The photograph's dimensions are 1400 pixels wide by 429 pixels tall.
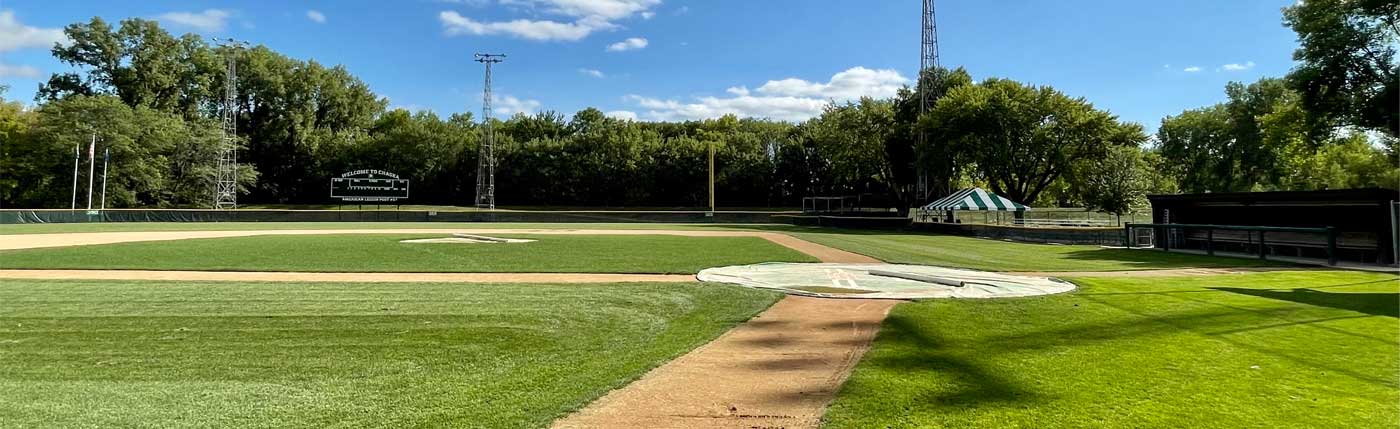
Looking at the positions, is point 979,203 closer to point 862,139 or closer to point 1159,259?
point 1159,259

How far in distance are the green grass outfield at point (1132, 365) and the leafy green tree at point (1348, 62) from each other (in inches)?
1002

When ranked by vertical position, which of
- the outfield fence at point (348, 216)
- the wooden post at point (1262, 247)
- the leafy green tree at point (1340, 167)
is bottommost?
the wooden post at point (1262, 247)

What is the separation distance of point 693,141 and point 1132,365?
69.4m

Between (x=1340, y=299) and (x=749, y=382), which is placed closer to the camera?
(x=749, y=382)

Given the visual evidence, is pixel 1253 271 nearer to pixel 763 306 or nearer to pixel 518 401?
pixel 763 306

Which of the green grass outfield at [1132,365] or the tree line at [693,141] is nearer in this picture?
the green grass outfield at [1132,365]

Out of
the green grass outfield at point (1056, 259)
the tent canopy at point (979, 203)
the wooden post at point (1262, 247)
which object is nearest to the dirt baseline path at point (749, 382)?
the green grass outfield at point (1056, 259)

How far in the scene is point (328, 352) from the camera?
20.5 feet

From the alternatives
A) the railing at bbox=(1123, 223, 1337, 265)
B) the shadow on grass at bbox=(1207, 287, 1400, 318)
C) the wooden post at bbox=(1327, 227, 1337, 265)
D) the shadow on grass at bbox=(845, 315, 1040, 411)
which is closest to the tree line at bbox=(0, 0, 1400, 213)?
the railing at bbox=(1123, 223, 1337, 265)

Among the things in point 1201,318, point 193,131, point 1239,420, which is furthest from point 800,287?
point 193,131

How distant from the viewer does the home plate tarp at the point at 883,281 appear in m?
10.8

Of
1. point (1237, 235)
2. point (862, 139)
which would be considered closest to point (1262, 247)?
point (1237, 235)

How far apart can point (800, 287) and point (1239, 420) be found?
7.73 meters

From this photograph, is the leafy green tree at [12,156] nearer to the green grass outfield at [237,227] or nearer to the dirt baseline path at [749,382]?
the green grass outfield at [237,227]
